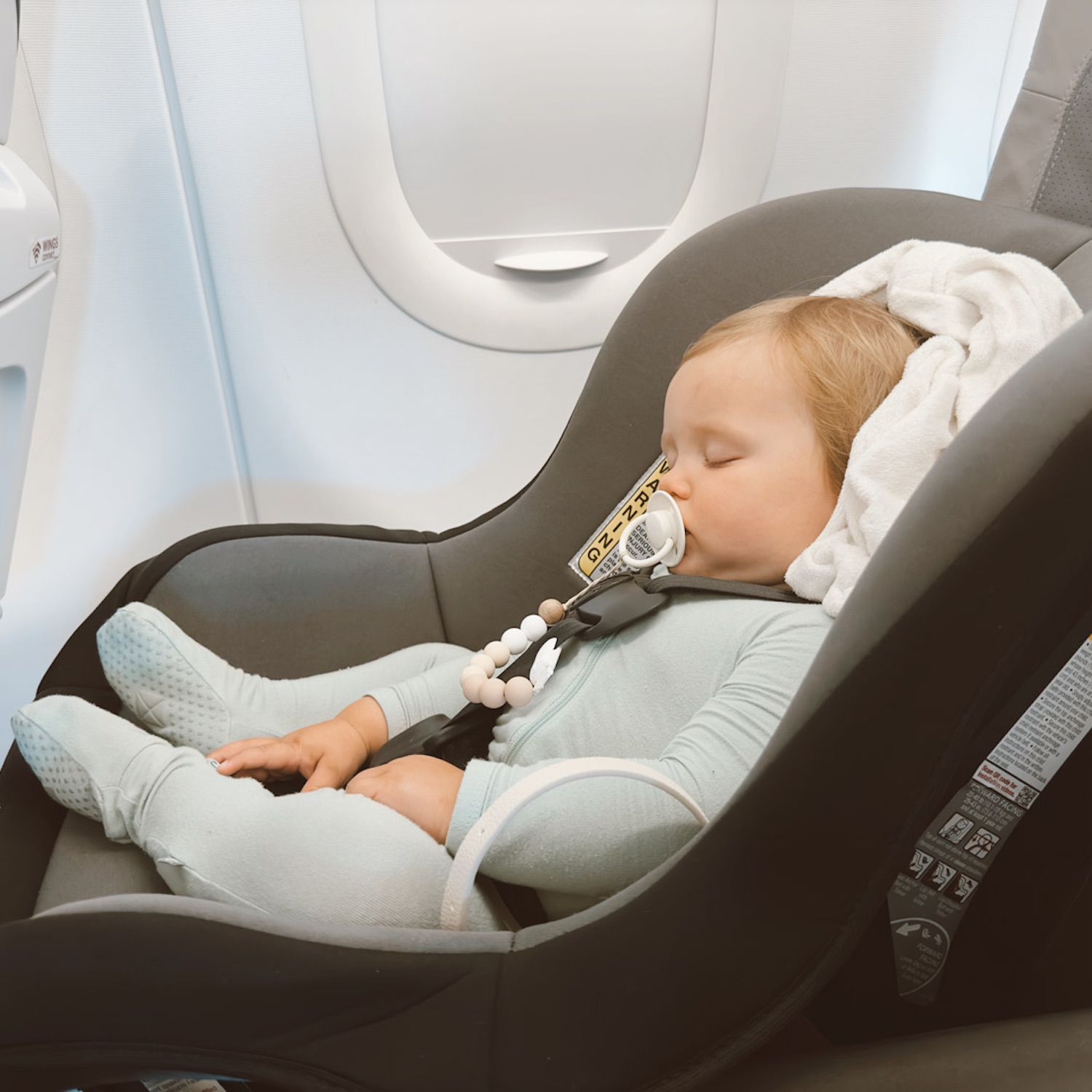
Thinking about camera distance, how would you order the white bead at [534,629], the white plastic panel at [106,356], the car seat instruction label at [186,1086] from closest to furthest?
the car seat instruction label at [186,1086]
the white bead at [534,629]
the white plastic panel at [106,356]

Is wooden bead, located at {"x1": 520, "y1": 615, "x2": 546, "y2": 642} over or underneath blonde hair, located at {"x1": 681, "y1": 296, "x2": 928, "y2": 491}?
underneath

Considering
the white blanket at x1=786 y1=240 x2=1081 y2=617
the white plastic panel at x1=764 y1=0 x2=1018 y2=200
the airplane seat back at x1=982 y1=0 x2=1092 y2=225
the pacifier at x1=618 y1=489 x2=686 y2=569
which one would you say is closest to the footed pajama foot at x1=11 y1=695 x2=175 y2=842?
the pacifier at x1=618 y1=489 x2=686 y2=569

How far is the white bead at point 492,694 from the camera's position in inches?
32.2

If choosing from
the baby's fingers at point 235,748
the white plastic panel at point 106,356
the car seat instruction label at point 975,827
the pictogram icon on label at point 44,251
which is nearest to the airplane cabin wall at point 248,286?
the white plastic panel at point 106,356

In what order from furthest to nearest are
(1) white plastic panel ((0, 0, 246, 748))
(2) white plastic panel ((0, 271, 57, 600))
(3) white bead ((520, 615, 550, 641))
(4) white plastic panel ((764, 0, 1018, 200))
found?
(4) white plastic panel ((764, 0, 1018, 200)) < (1) white plastic panel ((0, 0, 246, 748)) < (3) white bead ((520, 615, 550, 641)) < (2) white plastic panel ((0, 271, 57, 600))

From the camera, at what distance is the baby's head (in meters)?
0.78

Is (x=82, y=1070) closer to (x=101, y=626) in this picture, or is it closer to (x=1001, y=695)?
(x=101, y=626)

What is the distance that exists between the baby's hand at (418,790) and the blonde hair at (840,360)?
1.34 feet

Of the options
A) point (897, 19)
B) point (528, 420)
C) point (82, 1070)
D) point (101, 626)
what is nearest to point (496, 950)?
point (82, 1070)

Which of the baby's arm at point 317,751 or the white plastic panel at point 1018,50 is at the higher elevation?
the white plastic panel at point 1018,50

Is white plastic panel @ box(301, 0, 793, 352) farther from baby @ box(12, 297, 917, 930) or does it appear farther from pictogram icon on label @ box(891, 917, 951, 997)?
pictogram icon on label @ box(891, 917, 951, 997)

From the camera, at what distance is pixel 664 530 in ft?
2.70

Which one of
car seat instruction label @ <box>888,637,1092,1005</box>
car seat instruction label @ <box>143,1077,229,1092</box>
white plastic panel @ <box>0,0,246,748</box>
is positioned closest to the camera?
car seat instruction label @ <box>888,637,1092,1005</box>

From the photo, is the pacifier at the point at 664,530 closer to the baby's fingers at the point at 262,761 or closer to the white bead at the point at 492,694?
the white bead at the point at 492,694
